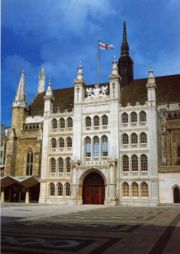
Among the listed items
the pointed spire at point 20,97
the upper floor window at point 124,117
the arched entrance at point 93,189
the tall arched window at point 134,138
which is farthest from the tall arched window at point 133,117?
the pointed spire at point 20,97

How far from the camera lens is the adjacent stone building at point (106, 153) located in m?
45.4

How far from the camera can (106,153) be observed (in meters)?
48.4

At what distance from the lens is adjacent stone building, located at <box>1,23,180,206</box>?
4541 cm

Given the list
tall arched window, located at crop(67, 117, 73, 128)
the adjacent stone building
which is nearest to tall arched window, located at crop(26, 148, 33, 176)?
the adjacent stone building

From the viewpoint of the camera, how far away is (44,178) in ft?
167

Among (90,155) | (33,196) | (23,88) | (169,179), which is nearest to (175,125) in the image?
(169,179)

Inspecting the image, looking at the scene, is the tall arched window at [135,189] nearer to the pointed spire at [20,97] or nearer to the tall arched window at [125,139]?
the tall arched window at [125,139]

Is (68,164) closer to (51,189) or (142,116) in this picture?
(51,189)

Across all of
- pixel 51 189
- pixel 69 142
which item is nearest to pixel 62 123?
pixel 69 142

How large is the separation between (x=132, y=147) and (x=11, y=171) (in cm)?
2449

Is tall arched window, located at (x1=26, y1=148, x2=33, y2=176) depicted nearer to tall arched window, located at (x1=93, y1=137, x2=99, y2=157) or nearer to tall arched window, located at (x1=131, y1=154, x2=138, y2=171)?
tall arched window, located at (x1=93, y1=137, x2=99, y2=157)

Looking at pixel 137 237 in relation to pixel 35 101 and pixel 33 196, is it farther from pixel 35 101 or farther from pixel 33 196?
pixel 35 101

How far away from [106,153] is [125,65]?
28608mm

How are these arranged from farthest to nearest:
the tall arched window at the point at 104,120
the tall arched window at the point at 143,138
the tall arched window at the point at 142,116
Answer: the tall arched window at the point at 104,120 < the tall arched window at the point at 142,116 < the tall arched window at the point at 143,138
